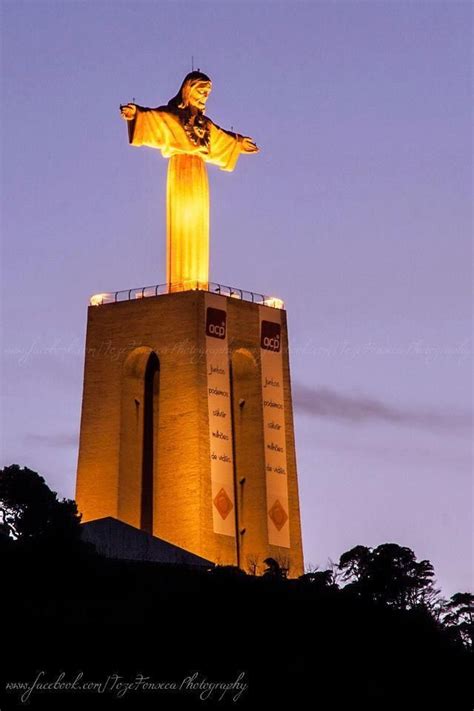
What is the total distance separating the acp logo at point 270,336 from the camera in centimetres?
8306

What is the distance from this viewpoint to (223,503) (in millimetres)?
80062

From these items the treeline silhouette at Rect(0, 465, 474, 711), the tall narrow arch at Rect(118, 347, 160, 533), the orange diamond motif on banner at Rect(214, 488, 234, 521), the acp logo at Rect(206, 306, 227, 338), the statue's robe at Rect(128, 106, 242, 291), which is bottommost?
the treeline silhouette at Rect(0, 465, 474, 711)

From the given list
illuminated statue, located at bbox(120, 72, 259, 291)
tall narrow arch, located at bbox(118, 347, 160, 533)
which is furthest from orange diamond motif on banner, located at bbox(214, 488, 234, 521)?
illuminated statue, located at bbox(120, 72, 259, 291)

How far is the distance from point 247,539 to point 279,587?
1080 cm

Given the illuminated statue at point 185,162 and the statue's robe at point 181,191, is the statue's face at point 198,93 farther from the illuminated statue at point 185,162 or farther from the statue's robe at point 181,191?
the statue's robe at point 181,191

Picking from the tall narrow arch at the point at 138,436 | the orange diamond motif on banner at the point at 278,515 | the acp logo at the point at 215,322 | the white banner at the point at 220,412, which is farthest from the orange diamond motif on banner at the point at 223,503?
the acp logo at the point at 215,322

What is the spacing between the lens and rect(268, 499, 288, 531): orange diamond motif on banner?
268 feet

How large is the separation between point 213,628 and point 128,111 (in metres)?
23.6

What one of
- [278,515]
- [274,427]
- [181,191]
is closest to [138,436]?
[274,427]

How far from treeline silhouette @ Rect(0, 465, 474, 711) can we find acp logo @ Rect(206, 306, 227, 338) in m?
8.12

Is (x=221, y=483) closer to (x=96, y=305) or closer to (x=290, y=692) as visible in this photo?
(x=96, y=305)

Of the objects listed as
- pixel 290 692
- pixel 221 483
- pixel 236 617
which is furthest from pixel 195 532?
pixel 290 692

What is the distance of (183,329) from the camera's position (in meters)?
80.9

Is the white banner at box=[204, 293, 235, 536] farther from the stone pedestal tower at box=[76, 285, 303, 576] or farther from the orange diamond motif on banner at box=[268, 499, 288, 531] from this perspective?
the orange diamond motif on banner at box=[268, 499, 288, 531]
